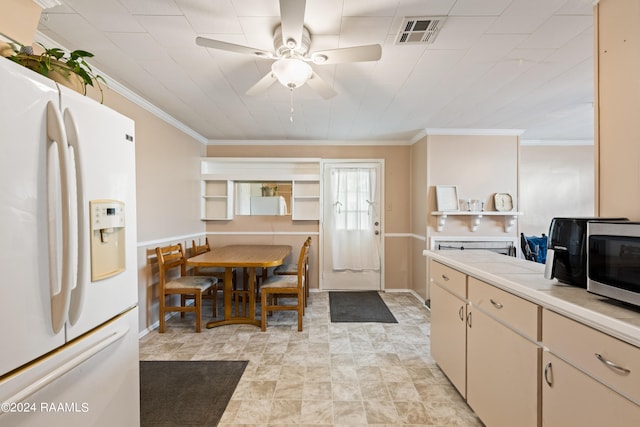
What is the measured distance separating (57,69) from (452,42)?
2.11 metres

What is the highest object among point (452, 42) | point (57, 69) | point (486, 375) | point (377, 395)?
point (452, 42)

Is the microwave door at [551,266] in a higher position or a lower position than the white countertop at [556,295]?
higher

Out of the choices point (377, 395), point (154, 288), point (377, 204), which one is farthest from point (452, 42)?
point (154, 288)

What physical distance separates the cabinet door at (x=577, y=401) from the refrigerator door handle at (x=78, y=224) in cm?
176

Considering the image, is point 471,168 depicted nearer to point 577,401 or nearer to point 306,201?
point 306,201

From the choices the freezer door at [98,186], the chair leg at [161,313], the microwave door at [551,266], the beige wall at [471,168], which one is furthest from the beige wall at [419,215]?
the freezer door at [98,186]

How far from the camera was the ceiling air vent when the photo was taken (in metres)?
1.57

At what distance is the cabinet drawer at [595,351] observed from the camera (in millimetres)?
797

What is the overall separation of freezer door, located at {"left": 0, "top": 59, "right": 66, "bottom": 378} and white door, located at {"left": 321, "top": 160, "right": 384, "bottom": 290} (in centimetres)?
358

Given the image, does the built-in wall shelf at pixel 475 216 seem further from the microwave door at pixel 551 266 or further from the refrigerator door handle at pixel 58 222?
the refrigerator door handle at pixel 58 222

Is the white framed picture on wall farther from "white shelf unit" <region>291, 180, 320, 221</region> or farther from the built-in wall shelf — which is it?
"white shelf unit" <region>291, 180, 320, 221</region>

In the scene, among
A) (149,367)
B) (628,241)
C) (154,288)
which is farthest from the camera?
(154,288)

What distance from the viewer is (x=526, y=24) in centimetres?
161

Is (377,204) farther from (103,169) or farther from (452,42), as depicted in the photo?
(103,169)
